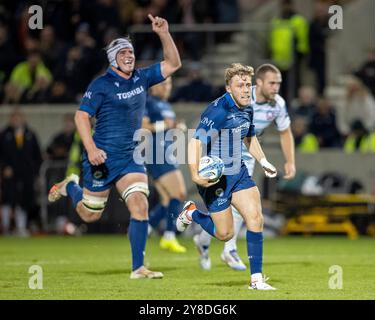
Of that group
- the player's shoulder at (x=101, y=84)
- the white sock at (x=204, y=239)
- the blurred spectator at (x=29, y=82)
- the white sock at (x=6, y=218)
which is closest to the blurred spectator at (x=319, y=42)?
the blurred spectator at (x=29, y=82)

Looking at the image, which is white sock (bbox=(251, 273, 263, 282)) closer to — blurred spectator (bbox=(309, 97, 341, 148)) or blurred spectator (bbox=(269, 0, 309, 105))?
blurred spectator (bbox=(309, 97, 341, 148))

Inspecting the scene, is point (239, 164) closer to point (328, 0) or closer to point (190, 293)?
point (190, 293)

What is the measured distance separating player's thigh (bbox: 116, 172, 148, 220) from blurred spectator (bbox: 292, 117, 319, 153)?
Answer: 942 cm

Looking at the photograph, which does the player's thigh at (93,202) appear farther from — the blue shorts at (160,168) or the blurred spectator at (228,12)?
the blurred spectator at (228,12)

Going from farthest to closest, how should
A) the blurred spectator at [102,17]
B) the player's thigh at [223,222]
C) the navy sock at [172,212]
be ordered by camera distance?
the blurred spectator at [102,17] < the navy sock at [172,212] < the player's thigh at [223,222]

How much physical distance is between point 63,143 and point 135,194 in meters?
10.0

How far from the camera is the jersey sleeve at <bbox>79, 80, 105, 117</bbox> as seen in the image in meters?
12.8

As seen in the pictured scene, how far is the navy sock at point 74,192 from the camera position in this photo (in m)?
13.7

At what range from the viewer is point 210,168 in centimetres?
1144

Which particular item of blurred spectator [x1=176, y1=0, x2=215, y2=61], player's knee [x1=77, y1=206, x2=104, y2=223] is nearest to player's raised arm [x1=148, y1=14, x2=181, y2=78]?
player's knee [x1=77, y1=206, x2=104, y2=223]

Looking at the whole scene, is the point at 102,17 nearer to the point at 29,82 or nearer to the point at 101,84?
the point at 29,82

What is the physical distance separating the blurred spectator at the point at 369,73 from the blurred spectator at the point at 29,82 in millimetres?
6323

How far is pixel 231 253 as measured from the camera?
13742mm
